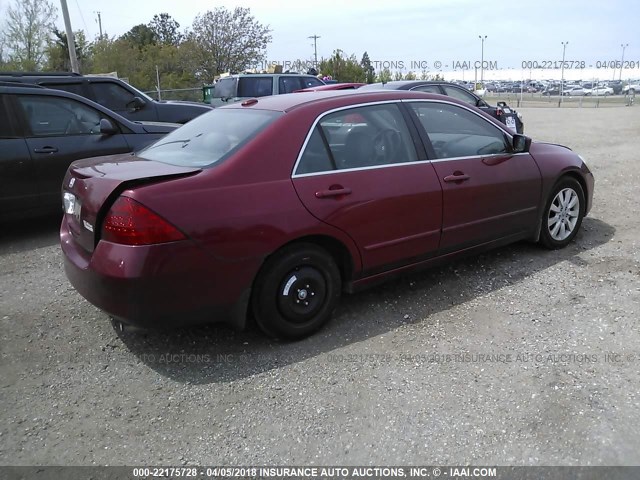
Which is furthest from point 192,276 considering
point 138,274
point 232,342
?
point 232,342

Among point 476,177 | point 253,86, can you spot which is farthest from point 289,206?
point 253,86

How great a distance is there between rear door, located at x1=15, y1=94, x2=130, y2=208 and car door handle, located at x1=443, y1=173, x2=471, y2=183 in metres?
4.17

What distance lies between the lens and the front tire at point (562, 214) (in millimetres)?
4984

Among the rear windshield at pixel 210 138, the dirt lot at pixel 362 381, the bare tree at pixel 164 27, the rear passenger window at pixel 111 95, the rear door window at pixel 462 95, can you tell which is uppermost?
the bare tree at pixel 164 27

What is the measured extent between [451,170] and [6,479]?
338cm

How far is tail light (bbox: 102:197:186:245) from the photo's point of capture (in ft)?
9.52

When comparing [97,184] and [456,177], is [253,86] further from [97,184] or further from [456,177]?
[97,184]

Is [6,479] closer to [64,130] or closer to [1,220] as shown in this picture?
[1,220]

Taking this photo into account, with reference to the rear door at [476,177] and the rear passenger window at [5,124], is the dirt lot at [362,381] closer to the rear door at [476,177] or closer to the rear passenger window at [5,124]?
the rear door at [476,177]

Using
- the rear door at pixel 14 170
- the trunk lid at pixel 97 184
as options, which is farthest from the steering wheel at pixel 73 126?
the trunk lid at pixel 97 184

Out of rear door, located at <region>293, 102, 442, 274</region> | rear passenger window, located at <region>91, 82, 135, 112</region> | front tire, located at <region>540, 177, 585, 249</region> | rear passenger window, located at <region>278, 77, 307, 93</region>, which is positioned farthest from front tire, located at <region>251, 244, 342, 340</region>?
rear passenger window, located at <region>278, 77, 307, 93</region>

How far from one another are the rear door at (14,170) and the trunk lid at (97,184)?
7.92ft

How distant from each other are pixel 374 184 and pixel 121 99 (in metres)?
7.39

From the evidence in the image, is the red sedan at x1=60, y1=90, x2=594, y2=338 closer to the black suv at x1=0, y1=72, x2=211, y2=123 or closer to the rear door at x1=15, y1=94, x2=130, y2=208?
the rear door at x1=15, y1=94, x2=130, y2=208
